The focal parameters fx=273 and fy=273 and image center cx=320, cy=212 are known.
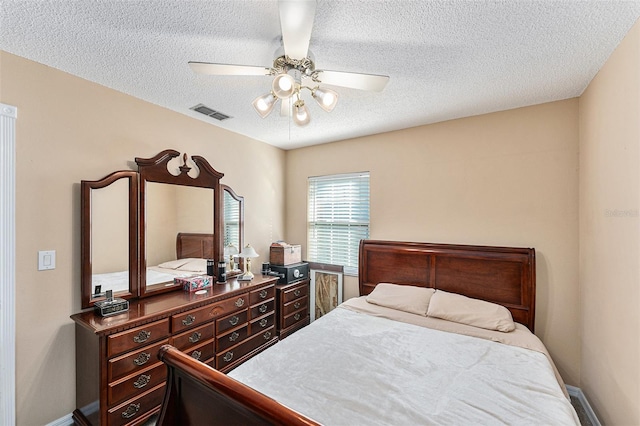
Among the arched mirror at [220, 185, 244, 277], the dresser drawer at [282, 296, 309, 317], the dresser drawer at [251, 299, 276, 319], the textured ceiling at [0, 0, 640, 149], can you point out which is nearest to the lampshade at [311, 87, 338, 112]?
the textured ceiling at [0, 0, 640, 149]

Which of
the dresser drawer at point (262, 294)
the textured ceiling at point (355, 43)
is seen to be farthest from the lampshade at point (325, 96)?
the dresser drawer at point (262, 294)

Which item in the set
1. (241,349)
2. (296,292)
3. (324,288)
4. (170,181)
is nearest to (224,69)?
(170,181)

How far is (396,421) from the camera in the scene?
1253 mm

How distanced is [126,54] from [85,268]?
1.56 metres

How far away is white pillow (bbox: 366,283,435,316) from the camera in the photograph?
103 inches

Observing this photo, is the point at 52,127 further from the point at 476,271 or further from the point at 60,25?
the point at 476,271

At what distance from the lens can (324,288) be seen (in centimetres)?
373

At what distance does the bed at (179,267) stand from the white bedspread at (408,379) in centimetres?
133

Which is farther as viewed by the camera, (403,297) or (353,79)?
(403,297)

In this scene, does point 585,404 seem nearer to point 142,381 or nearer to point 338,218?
point 338,218

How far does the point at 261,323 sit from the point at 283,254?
0.93 meters

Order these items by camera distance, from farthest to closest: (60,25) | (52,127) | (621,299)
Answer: (52,127) < (621,299) < (60,25)

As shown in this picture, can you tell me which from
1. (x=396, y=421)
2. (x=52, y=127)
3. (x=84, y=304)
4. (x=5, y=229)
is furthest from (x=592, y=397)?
(x=52, y=127)

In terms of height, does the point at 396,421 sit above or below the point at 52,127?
below
